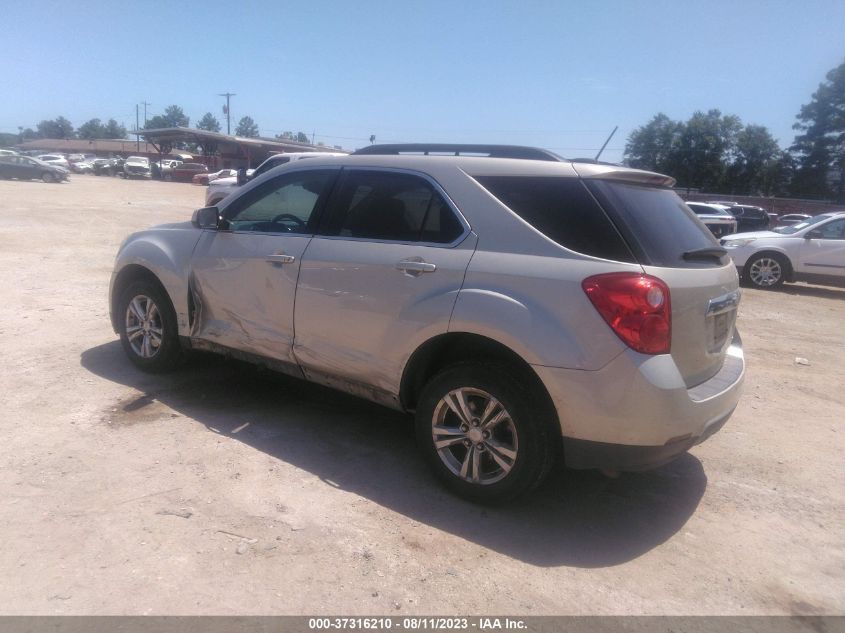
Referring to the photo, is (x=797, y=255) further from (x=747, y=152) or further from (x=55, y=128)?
(x=55, y=128)

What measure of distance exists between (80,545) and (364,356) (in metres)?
1.74

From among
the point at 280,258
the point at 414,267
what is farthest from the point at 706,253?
the point at 280,258

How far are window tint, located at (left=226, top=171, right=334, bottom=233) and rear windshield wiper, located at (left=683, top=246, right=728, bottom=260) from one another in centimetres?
228

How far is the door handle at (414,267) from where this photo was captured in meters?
3.75

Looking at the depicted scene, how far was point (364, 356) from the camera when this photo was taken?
4.07 metres

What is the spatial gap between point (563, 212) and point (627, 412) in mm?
1066

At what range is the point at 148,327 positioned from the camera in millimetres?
5383

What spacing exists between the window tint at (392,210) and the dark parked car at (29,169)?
129 ft

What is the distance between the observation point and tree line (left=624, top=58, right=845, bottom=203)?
52.8m

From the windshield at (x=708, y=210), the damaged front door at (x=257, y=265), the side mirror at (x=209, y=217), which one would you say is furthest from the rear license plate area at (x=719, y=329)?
the windshield at (x=708, y=210)

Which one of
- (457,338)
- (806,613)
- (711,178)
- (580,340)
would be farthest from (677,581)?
(711,178)

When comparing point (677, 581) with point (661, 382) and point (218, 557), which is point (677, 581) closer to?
point (661, 382)

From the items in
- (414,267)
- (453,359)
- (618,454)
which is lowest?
(618,454)

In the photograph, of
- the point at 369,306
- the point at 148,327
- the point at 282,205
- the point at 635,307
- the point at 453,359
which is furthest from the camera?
the point at 148,327
